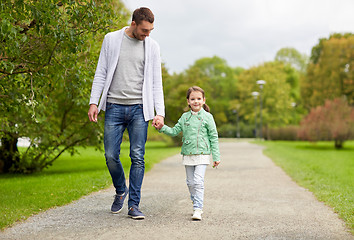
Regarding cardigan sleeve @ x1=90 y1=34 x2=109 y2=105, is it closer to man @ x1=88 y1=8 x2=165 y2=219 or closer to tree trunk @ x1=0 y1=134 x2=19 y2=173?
man @ x1=88 y1=8 x2=165 y2=219

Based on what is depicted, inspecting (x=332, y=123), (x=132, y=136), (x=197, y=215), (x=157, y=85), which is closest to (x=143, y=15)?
(x=157, y=85)

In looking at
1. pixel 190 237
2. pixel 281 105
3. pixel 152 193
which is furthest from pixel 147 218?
pixel 281 105

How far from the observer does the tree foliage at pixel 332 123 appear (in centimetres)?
2872

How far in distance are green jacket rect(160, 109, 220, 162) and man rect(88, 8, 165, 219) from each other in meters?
0.44

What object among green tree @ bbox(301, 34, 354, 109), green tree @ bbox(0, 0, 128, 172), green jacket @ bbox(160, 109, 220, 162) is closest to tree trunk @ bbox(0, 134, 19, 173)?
green tree @ bbox(0, 0, 128, 172)

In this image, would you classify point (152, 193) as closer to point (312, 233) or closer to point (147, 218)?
point (147, 218)

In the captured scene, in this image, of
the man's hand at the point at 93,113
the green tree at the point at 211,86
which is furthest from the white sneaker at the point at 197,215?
the green tree at the point at 211,86

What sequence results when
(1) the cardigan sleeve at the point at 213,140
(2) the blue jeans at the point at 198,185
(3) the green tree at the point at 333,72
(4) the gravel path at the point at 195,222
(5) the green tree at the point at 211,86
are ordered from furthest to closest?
(3) the green tree at the point at 333,72 → (5) the green tree at the point at 211,86 → (1) the cardigan sleeve at the point at 213,140 → (2) the blue jeans at the point at 198,185 → (4) the gravel path at the point at 195,222

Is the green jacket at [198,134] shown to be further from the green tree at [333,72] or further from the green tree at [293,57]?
the green tree at [293,57]

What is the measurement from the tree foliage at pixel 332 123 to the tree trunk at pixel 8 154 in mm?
21369

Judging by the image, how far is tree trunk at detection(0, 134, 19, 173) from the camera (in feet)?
41.7

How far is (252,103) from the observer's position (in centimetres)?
5372

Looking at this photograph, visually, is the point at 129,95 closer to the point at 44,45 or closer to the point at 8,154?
the point at 44,45

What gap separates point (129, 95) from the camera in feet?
16.3
